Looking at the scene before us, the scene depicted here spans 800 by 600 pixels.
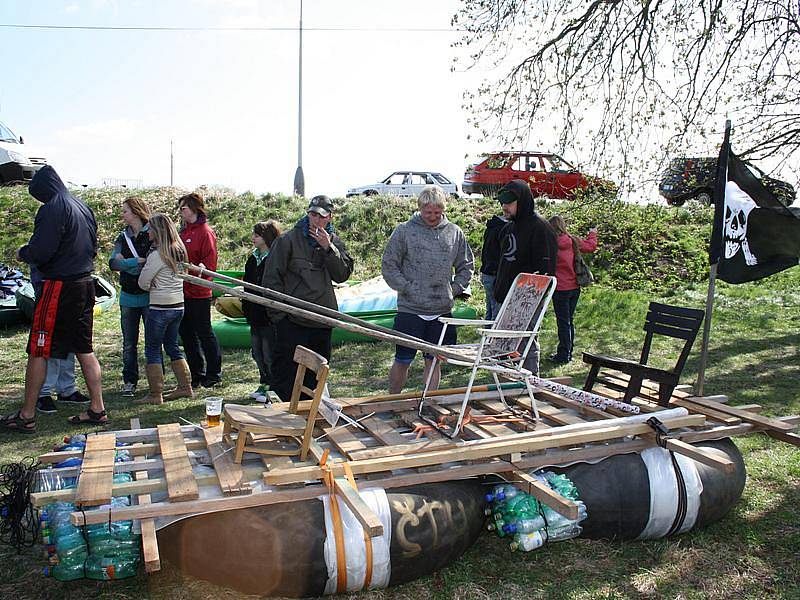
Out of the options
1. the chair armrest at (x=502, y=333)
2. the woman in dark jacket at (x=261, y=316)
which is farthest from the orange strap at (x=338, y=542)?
the woman in dark jacket at (x=261, y=316)

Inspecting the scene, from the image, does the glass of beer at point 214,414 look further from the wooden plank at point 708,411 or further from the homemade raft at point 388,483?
the wooden plank at point 708,411

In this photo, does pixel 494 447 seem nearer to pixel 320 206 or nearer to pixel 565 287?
pixel 320 206

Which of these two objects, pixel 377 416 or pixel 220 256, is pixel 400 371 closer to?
pixel 377 416

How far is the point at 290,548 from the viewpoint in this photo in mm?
3154

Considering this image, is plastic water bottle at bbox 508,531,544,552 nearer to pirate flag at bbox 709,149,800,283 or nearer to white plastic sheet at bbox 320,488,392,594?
white plastic sheet at bbox 320,488,392,594

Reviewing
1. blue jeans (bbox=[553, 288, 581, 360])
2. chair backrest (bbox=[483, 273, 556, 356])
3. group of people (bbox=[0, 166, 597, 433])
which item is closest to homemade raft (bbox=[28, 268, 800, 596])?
chair backrest (bbox=[483, 273, 556, 356])

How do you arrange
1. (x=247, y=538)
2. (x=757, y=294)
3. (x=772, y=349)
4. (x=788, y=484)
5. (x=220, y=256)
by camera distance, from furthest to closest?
(x=220, y=256), (x=757, y=294), (x=772, y=349), (x=788, y=484), (x=247, y=538)

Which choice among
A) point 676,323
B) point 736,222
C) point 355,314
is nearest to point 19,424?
point 355,314

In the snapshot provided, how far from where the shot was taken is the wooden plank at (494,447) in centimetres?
340

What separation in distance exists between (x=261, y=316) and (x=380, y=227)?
30.6 ft

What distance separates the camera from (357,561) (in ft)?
10.5

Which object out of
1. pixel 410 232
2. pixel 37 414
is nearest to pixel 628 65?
pixel 410 232

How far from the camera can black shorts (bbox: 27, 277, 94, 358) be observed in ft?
16.9

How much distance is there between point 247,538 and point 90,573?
0.73m
